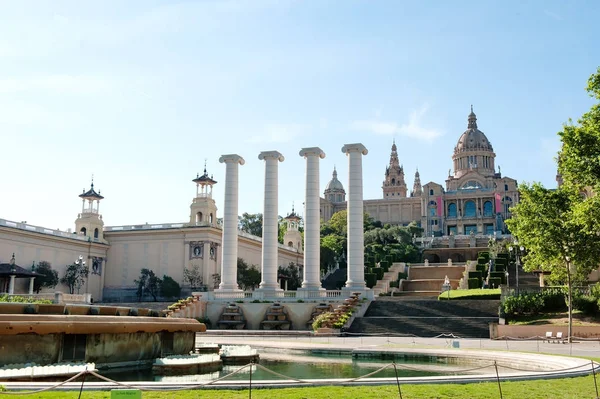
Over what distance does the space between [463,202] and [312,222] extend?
123 metres

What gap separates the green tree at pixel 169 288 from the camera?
2948 inches

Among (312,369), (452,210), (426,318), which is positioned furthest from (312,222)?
(452,210)

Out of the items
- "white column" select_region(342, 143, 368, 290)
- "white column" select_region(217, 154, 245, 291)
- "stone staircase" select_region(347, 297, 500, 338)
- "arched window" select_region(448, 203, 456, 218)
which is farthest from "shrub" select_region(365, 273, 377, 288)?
"arched window" select_region(448, 203, 456, 218)

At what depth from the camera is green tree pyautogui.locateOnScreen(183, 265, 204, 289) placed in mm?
75375

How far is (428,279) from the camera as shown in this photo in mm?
78188

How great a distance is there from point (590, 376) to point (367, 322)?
27.3 m

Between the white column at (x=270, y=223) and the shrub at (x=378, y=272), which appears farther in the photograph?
the shrub at (x=378, y=272)

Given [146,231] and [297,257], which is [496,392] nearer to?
[146,231]

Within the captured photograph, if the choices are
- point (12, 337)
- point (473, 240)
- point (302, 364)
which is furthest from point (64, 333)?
point (473, 240)

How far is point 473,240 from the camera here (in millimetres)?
123000

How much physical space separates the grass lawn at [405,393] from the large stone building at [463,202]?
432 ft

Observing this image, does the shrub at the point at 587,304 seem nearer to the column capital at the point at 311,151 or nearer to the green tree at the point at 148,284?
the column capital at the point at 311,151

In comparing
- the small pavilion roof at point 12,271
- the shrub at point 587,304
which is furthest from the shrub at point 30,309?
the small pavilion roof at point 12,271

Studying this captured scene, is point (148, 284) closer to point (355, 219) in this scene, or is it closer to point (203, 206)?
point (203, 206)
